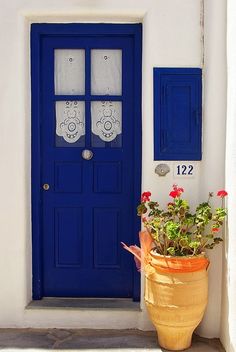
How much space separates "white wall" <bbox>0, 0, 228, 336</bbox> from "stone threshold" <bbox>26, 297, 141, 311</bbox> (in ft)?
0.21

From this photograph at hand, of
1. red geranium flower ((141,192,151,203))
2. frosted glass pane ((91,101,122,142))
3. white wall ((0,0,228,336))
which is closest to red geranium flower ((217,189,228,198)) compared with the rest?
white wall ((0,0,228,336))

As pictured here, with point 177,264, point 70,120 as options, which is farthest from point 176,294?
point 70,120

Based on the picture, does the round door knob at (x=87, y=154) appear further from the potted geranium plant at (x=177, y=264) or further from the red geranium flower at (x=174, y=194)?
the red geranium flower at (x=174, y=194)

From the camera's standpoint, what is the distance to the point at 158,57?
421cm

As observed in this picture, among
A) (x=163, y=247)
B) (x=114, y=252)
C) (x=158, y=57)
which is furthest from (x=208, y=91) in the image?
(x=114, y=252)

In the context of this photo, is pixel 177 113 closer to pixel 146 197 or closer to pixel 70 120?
pixel 146 197

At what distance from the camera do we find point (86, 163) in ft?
14.9

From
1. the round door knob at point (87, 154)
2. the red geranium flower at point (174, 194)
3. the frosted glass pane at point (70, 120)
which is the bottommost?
the red geranium flower at point (174, 194)

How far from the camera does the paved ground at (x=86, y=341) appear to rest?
13.1 ft

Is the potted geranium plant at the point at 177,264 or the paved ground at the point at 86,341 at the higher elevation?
the potted geranium plant at the point at 177,264

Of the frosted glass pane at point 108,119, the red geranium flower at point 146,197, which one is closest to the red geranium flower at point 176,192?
the red geranium flower at point 146,197

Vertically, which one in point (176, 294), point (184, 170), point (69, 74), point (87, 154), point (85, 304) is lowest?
point (85, 304)

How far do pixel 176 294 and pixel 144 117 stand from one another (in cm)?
152

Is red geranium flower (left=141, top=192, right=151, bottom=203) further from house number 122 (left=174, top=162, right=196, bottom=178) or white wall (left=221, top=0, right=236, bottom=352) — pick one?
white wall (left=221, top=0, right=236, bottom=352)
